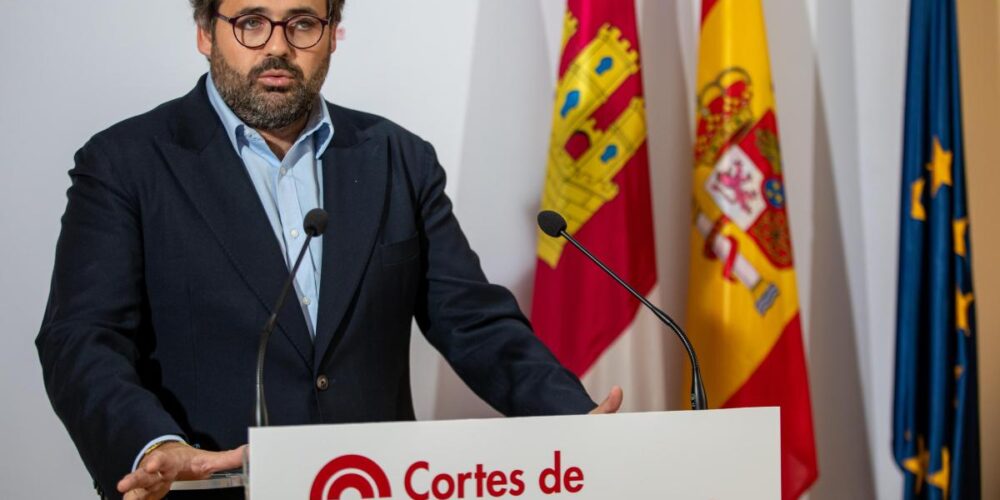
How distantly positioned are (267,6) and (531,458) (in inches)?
47.4

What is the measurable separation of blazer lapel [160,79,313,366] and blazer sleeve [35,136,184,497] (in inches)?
5.2

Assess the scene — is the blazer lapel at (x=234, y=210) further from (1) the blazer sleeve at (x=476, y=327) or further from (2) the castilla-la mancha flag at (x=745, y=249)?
(2) the castilla-la mancha flag at (x=745, y=249)

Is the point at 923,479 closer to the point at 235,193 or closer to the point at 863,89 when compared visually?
the point at 863,89

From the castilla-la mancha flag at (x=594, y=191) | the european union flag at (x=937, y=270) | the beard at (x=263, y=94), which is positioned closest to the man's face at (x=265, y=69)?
the beard at (x=263, y=94)

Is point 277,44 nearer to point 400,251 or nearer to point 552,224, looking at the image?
point 400,251

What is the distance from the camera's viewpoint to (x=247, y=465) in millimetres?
1397

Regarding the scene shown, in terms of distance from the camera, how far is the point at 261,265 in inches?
84.4

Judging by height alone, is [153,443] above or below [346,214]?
below

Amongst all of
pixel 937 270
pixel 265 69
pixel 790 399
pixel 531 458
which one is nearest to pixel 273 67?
pixel 265 69

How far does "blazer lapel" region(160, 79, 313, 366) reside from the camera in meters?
2.13

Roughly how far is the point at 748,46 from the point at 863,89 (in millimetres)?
661

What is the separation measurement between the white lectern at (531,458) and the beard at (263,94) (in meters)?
1.03

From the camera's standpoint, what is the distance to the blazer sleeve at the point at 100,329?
1736 millimetres

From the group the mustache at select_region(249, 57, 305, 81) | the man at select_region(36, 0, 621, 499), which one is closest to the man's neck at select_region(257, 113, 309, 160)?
the man at select_region(36, 0, 621, 499)
